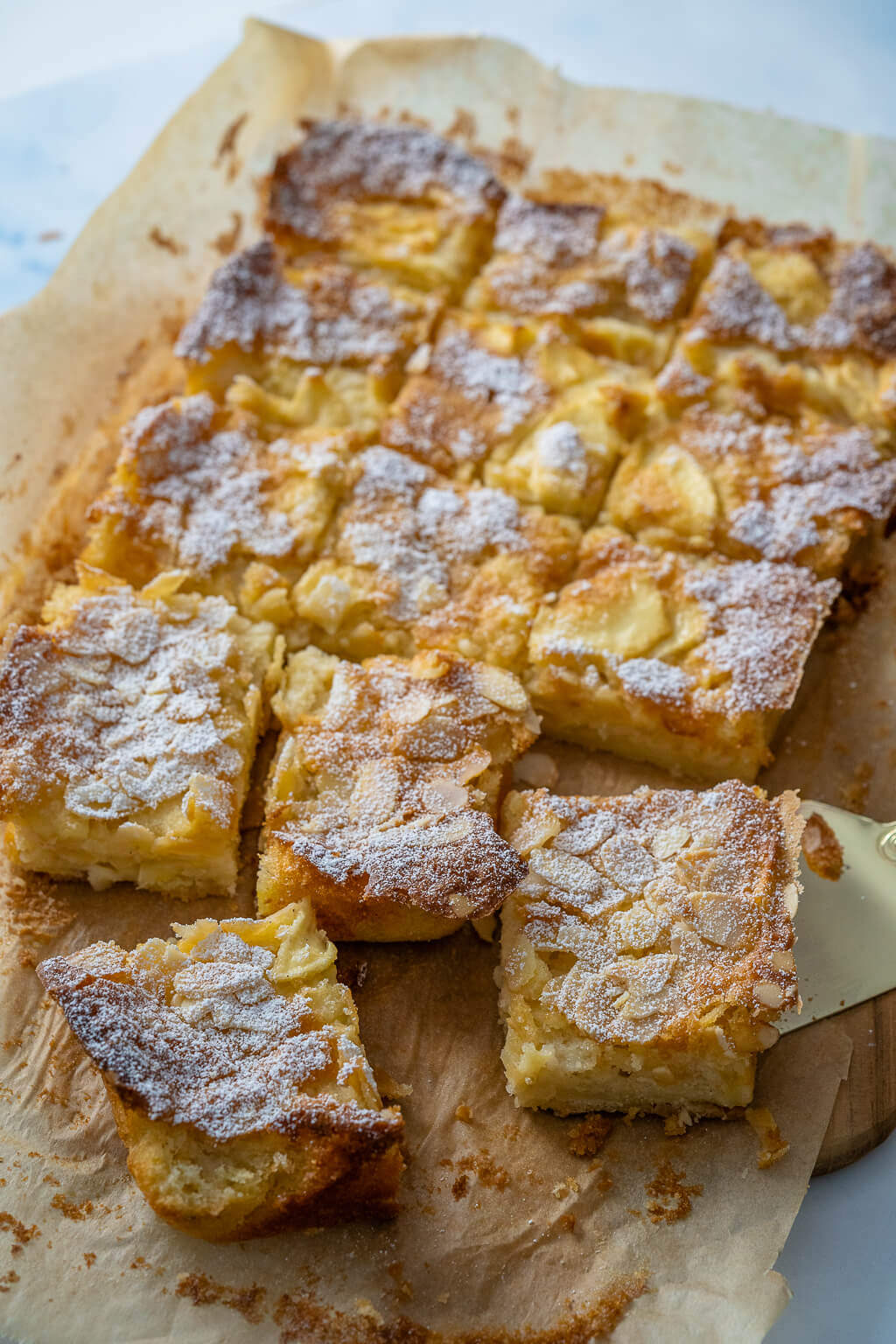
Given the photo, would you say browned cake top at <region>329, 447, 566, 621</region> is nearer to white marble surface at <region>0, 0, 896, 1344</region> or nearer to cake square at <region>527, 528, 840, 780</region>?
cake square at <region>527, 528, 840, 780</region>

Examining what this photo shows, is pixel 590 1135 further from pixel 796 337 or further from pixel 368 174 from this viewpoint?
pixel 368 174

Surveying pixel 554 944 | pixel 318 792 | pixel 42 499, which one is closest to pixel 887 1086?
pixel 554 944

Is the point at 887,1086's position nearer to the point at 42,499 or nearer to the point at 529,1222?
the point at 529,1222

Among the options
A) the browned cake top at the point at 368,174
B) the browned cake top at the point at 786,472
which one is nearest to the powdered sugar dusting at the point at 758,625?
the browned cake top at the point at 786,472

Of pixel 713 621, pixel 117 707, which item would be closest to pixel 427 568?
pixel 713 621

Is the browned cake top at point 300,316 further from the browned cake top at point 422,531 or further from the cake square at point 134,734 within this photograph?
the cake square at point 134,734

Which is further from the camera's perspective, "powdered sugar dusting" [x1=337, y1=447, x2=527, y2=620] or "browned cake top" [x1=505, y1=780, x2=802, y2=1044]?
"powdered sugar dusting" [x1=337, y1=447, x2=527, y2=620]

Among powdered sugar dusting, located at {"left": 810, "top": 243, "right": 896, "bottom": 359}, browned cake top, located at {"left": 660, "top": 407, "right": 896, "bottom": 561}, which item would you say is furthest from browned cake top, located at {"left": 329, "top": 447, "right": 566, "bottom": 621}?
powdered sugar dusting, located at {"left": 810, "top": 243, "right": 896, "bottom": 359}
